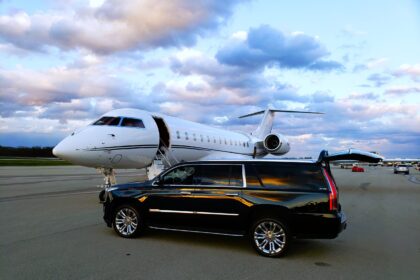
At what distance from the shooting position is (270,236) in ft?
22.3

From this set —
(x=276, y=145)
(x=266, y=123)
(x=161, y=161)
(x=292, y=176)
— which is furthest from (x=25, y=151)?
(x=292, y=176)

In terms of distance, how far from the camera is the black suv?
6695 millimetres

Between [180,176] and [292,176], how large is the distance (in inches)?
88.0

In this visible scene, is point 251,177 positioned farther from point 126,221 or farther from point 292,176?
point 126,221

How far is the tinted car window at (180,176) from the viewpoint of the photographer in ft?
25.4

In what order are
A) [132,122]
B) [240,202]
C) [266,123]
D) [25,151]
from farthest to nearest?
[25,151] → [266,123] → [132,122] → [240,202]

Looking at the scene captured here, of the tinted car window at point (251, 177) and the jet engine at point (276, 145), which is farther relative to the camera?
the jet engine at point (276, 145)

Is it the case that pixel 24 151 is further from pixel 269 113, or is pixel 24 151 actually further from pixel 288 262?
pixel 288 262

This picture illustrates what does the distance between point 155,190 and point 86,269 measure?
248cm

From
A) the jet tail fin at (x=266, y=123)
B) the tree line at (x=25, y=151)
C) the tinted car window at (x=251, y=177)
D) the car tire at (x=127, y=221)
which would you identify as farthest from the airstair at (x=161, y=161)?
the tree line at (x=25, y=151)

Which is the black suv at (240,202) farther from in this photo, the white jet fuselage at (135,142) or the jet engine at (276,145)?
the jet engine at (276,145)

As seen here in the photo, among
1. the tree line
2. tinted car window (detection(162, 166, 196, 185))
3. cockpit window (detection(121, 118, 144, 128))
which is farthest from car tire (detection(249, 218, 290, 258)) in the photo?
the tree line

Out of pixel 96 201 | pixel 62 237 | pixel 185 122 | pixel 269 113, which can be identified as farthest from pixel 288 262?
pixel 269 113

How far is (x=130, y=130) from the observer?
13.6 m
